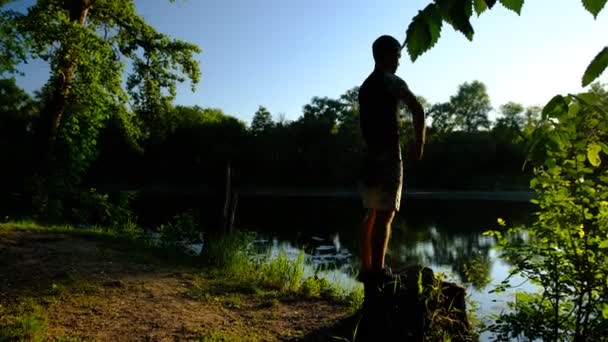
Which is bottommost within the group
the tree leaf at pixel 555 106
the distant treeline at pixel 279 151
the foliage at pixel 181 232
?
the foliage at pixel 181 232

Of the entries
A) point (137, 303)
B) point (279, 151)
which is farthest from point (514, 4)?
point (279, 151)

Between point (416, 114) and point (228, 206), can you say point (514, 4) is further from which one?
point (228, 206)

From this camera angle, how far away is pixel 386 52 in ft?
11.1

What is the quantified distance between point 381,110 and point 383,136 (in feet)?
0.64

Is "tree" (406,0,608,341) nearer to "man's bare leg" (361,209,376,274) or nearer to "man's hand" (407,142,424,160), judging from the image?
"man's hand" (407,142,424,160)

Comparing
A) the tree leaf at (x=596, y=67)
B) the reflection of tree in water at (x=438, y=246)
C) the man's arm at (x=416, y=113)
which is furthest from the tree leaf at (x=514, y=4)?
the reflection of tree in water at (x=438, y=246)

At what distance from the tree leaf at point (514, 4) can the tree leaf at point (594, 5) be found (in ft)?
0.50

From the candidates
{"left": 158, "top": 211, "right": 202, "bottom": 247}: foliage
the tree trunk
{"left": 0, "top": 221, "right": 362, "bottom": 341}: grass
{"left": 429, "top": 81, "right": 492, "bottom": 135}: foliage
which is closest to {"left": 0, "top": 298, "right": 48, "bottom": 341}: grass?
{"left": 0, "top": 221, "right": 362, "bottom": 341}: grass

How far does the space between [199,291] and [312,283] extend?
127cm

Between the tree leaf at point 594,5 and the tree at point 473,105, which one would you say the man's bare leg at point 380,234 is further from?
the tree at point 473,105

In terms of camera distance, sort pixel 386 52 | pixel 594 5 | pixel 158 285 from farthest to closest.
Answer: pixel 158 285
pixel 386 52
pixel 594 5

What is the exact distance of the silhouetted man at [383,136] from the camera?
3322mm

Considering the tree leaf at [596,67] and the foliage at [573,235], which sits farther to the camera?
→ the foliage at [573,235]

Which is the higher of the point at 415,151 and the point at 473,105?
the point at 473,105
